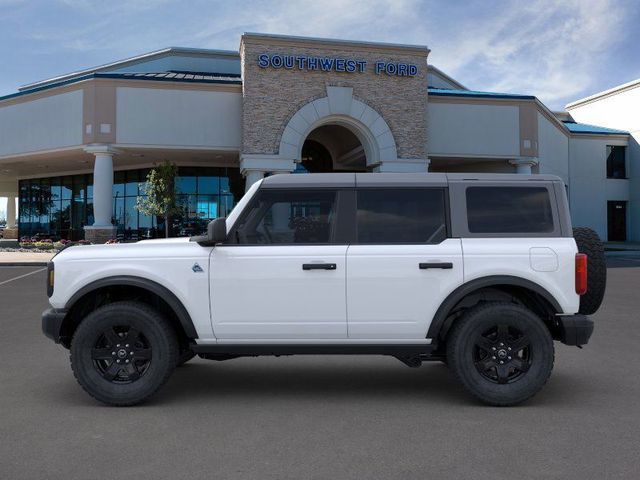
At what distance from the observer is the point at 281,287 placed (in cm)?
511

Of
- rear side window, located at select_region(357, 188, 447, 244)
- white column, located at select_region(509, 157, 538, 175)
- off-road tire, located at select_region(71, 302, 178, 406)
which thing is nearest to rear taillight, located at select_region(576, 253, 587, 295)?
rear side window, located at select_region(357, 188, 447, 244)

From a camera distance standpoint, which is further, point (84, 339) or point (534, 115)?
point (534, 115)

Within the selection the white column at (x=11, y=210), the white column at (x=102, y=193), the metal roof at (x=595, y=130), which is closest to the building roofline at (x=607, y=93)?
the metal roof at (x=595, y=130)

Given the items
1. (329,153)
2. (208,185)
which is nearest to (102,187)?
(208,185)

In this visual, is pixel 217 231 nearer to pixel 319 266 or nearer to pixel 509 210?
pixel 319 266

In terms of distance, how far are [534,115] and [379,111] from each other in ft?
30.8

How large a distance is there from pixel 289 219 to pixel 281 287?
614mm

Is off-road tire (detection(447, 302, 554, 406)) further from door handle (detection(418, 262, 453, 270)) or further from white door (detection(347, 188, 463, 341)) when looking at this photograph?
door handle (detection(418, 262, 453, 270))

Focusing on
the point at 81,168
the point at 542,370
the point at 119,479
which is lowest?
the point at 119,479

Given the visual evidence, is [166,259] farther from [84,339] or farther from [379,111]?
[379,111]

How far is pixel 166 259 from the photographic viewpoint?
205 inches

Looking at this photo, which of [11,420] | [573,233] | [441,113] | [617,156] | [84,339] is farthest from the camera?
[617,156]

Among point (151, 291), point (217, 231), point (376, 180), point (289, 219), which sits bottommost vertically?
point (151, 291)

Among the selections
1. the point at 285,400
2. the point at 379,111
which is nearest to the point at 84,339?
the point at 285,400
